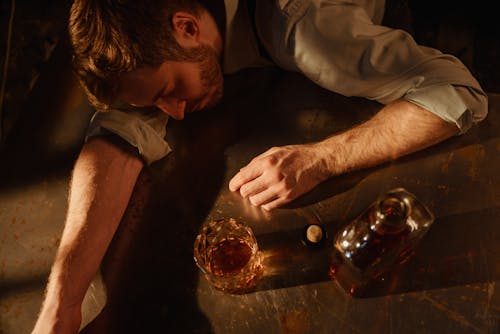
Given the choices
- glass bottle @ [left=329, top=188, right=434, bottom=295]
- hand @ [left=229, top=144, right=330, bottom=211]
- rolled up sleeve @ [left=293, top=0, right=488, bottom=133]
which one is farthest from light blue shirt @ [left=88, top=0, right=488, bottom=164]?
glass bottle @ [left=329, top=188, right=434, bottom=295]

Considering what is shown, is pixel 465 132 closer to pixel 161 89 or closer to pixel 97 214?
pixel 161 89

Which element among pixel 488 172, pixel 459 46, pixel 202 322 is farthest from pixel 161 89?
pixel 459 46

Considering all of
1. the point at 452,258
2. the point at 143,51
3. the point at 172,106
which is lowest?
the point at 452,258

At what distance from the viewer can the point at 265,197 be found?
0.97 m

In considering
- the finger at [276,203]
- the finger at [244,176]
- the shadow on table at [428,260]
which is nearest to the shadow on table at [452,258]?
the shadow on table at [428,260]

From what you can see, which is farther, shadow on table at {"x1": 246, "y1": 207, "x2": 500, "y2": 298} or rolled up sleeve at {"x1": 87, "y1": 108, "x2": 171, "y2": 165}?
rolled up sleeve at {"x1": 87, "y1": 108, "x2": 171, "y2": 165}

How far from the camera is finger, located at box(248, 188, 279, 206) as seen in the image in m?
0.97

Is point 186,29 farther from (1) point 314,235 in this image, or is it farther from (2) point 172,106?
(1) point 314,235

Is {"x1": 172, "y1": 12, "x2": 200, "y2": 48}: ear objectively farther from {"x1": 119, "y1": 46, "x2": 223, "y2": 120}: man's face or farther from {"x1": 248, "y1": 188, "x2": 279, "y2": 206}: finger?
{"x1": 248, "y1": 188, "x2": 279, "y2": 206}: finger

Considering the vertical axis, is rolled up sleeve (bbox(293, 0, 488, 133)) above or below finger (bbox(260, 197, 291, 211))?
above

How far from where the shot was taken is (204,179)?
104cm

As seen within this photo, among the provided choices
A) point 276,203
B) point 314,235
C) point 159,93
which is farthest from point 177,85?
point 314,235

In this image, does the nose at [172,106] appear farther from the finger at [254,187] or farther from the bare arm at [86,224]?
the finger at [254,187]

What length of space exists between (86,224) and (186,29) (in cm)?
56
